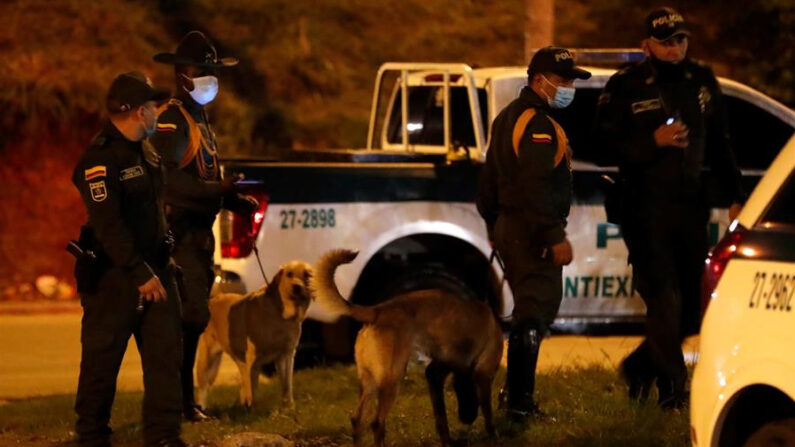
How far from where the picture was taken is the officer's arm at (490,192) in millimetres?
6688

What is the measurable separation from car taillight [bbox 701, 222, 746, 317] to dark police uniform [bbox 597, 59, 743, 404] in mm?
2104

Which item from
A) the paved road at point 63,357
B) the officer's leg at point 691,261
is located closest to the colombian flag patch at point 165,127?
the paved road at point 63,357

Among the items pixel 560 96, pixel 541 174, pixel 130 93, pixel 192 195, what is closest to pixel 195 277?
pixel 192 195

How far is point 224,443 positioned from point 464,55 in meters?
9.21

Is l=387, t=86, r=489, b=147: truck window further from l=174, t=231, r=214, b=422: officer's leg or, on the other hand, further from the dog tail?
the dog tail

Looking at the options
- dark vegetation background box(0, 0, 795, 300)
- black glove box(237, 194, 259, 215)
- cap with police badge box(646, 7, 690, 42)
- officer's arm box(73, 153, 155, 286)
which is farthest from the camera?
dark vegetation background box(0, 0, 795, 300)

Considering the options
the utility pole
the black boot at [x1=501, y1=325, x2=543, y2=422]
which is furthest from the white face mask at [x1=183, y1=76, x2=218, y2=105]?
the utility pole

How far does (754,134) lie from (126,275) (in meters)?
4.87

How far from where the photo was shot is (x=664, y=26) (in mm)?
6719

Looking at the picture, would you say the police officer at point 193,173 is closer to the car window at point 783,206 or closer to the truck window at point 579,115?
the truck window at point 579,115

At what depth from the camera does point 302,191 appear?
8.30m

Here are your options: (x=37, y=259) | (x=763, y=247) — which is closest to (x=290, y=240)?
(x=763, y=247)

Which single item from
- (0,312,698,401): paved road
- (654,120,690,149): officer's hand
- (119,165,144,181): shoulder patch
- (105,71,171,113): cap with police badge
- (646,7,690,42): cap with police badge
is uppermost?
(646,7,690,42): cap with police badge

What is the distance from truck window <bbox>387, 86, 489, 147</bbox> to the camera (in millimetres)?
9305
